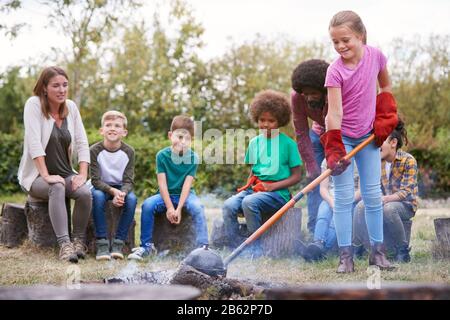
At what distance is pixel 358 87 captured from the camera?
367cm

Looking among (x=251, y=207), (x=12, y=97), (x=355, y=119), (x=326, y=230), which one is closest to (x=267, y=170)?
(x=251, y=207)

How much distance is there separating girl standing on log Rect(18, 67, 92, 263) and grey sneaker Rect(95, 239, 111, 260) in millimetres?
102

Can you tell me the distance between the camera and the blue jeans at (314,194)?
4.83 m

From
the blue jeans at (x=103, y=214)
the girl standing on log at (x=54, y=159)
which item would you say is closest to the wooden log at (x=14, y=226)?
the girl standing on log at (x=54, y=159)

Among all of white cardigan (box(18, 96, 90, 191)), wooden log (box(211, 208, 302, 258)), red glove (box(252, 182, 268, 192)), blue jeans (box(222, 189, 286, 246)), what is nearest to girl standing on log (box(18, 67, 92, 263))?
white cardigan (box(18, 96, 90, 191))

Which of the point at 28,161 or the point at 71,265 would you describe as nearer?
the point at 71,265

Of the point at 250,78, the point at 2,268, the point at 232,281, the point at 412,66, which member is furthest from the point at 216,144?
the point at 232,281

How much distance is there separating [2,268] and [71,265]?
401mm

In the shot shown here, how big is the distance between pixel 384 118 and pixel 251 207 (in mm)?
1195

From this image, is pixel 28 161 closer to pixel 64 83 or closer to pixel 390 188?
pixel 64 83

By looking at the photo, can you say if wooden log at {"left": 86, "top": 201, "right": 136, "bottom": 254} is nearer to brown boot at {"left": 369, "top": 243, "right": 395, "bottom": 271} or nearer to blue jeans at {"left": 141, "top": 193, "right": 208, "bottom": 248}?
blue jeans at {"left": 141, "top": 193, "right": 208, "bottom": 248}

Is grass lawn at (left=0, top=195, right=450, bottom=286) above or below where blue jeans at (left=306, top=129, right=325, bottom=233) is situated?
below

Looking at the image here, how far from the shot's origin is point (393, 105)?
12.3 feet

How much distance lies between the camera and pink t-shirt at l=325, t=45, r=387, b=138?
3.66 metres
